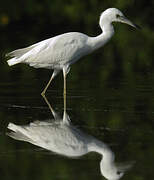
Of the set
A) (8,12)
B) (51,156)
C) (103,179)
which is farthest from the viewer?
(8,12)

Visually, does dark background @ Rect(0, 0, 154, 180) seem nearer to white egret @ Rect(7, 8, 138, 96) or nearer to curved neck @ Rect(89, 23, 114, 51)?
white egret @ Rect(7, 8, 138, 96)

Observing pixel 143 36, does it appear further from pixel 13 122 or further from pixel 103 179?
pixel 103 179

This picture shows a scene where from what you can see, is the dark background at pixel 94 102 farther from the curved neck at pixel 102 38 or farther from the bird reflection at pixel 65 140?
the curved neck at pixel 102 38

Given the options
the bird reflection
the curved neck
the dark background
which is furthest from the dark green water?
the curved neck

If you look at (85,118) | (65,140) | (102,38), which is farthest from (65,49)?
(65,140)

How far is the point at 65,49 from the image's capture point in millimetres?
14117

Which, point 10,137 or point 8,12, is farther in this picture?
point 8,12

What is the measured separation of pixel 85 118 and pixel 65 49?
302 centimetres

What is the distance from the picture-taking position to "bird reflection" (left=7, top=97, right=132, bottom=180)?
8234 millimetres

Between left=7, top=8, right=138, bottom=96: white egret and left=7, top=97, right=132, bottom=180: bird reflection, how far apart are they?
2.82m

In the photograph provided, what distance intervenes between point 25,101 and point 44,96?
0.83 meters

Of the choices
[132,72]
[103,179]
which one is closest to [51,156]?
[103,179]

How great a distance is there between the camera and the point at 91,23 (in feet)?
110

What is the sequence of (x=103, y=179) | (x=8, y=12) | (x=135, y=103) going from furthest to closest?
(x=8, y=12), (x=135, y=103), (x=103, y=179)
